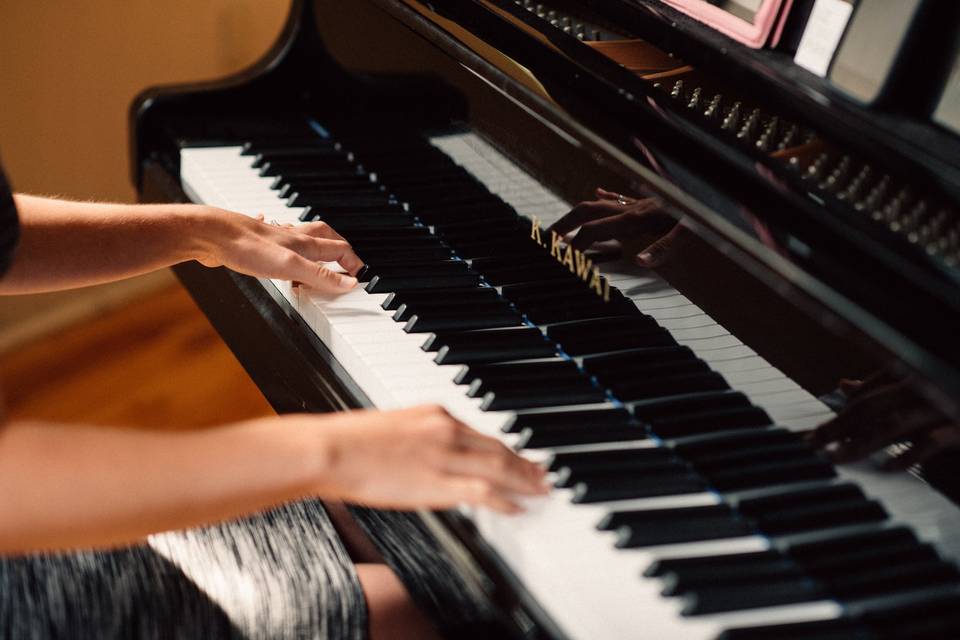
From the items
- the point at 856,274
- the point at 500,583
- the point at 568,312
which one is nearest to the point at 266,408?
the point at 568,312

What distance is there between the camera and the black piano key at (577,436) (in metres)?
1.00

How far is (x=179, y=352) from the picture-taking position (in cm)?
274

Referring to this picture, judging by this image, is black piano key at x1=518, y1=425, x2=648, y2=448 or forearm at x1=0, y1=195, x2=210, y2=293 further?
→ forearm at x1=0, y1=195, x2=210, y2=293

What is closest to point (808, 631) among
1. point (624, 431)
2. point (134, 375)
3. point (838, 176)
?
point (624, 431)

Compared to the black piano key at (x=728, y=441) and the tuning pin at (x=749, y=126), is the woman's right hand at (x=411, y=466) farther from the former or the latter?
the tuning pin at (x=749, y=126)

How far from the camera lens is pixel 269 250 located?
4.23 ft

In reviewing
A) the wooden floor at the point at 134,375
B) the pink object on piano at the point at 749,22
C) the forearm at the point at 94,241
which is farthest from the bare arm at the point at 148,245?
the wooden floor at the point at 134,375

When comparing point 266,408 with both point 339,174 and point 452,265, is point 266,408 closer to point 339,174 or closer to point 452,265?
point 339,174

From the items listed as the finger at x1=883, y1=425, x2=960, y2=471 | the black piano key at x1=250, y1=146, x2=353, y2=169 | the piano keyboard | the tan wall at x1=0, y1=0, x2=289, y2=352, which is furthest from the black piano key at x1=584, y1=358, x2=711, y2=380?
the tan wall at x1=0, y1=0, x2=289, y2=352

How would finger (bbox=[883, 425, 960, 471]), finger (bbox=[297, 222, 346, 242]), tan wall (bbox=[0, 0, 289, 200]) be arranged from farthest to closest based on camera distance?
tan wall (bbox=[0, 0, 289, 200])
finger (bbox=[297, 222, 346, 242])
finger (bbox=[883, 425, 960, 471])

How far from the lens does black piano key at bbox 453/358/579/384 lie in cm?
110

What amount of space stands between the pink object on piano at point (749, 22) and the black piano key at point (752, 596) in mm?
689

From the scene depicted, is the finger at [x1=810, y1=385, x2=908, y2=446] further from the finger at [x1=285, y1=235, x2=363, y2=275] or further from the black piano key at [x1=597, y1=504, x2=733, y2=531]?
the finger at [x1=285, y1=235, x2=363, y2=275]

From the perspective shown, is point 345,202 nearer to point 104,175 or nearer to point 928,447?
point 928,447
